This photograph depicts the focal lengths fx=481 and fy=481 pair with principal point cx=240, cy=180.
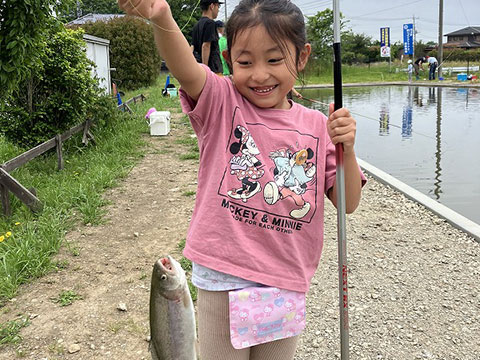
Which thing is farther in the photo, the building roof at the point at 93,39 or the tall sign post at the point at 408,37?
the tall sign post at the point at 408,37

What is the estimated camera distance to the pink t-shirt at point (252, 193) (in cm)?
159

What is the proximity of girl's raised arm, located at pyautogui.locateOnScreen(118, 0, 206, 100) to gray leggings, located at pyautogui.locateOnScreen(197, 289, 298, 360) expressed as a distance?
69 centimetres

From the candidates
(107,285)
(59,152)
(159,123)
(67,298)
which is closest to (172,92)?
(159,123)

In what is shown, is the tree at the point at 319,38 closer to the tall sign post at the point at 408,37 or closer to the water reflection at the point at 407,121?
the water reflection at the point at 407,121

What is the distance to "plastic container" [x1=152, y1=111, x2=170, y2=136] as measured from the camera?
10.1 meters

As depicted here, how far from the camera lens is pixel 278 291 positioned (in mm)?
1629

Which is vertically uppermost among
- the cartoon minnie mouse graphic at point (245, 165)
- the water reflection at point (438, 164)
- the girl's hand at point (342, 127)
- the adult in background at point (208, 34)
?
the adult in background at point (208, 34)

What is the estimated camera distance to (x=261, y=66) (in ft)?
5.28

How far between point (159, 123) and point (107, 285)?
681 cm

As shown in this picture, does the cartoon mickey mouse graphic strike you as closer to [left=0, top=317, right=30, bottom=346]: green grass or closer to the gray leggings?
the gray leggings

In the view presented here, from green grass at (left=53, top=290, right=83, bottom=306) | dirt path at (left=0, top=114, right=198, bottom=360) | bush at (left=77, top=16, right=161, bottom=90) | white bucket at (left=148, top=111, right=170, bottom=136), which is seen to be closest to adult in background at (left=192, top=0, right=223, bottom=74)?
dirt path at (left=0, top=114, right=198, bottom=360)

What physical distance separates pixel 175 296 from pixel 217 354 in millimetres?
347

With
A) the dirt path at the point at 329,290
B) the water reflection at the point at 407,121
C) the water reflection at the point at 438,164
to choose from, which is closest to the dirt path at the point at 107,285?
the dirt path at the point at 329,290

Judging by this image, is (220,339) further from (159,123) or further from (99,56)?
(99,56)
